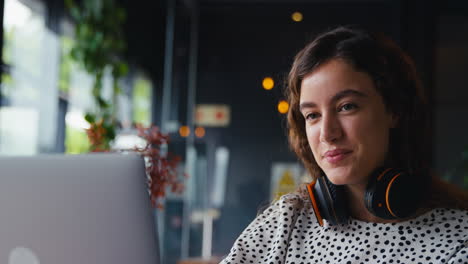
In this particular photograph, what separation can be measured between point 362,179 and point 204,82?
3083 millimetres

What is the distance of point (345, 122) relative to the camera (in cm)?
123

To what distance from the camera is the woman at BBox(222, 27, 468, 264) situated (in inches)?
46.9

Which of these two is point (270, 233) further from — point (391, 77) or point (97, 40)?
point (97, 40)

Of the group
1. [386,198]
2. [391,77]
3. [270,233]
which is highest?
[391,77]

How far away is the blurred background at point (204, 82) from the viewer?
307 centimetres

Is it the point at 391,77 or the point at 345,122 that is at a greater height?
the point at 391,77

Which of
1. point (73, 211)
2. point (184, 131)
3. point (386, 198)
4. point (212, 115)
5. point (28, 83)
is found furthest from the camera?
point (184, 131)

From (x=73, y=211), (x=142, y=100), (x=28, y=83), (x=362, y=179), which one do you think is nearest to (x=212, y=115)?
(x=142, y=100)

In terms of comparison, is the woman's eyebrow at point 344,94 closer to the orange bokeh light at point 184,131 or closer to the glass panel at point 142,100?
the orange bokeh light at point 184,131

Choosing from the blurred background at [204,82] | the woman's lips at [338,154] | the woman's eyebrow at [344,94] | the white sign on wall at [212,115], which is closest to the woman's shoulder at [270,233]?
the woman's lips at [338,154]

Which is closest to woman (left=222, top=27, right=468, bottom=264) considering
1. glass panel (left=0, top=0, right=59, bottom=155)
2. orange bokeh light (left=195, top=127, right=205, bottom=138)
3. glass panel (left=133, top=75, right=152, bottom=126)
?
glass panel (left=0, top=0, right=59, bottom=155)

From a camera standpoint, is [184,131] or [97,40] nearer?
[97,40]

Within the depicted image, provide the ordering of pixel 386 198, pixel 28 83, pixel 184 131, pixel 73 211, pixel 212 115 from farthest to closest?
pixel 184 131
pixel 212 115
pixel 28 83
pixel 386 198
pixel 73 211

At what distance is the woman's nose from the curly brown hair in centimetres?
15
